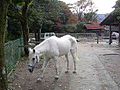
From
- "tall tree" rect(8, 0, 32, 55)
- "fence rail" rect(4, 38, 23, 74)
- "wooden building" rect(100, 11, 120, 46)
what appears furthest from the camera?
"wooden building" rect(100, 11, 120, 46)

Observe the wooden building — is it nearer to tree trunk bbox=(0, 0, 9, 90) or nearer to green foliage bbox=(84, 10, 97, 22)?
tree trunk bbox=(0, 0, 9, 90)

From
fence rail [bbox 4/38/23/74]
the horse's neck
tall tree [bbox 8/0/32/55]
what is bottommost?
fence rail [bbox 4/38/23/74]

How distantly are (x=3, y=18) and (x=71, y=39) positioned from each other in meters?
5.79

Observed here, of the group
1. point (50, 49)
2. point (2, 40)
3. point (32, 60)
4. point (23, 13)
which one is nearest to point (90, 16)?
point (23, 13)

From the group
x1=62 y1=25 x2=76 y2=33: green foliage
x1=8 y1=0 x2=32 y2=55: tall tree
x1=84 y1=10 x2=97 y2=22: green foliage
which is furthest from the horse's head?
x1=84 y1=10 x2=97 y2=22: green foliage

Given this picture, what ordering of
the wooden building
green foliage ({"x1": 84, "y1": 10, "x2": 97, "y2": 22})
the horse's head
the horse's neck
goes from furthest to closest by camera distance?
green foliage ({"x1": 84, "y1": 10, "x2": 97, "y2": 22})
the wooden building
the horse's neck
the horse's head

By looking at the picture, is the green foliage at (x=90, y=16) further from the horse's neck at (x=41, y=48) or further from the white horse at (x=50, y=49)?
the horse's neck at (x=41, y=48)

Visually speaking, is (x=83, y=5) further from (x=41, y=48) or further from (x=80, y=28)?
(x=41, y=48)

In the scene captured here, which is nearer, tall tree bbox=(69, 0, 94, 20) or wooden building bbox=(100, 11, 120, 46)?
wooden building bbox=(100, 11, 120, 46)

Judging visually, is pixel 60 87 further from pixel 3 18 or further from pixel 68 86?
pixel 3 18

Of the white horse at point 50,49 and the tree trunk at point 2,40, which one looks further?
the white horse at point 50,49

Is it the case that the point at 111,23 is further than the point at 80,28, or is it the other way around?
the point at 80,28

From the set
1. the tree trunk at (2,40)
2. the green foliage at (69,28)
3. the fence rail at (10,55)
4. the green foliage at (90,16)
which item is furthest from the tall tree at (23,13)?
the green foliage at (90,16)

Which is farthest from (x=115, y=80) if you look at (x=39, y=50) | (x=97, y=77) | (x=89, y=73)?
(x=39, y=50)
